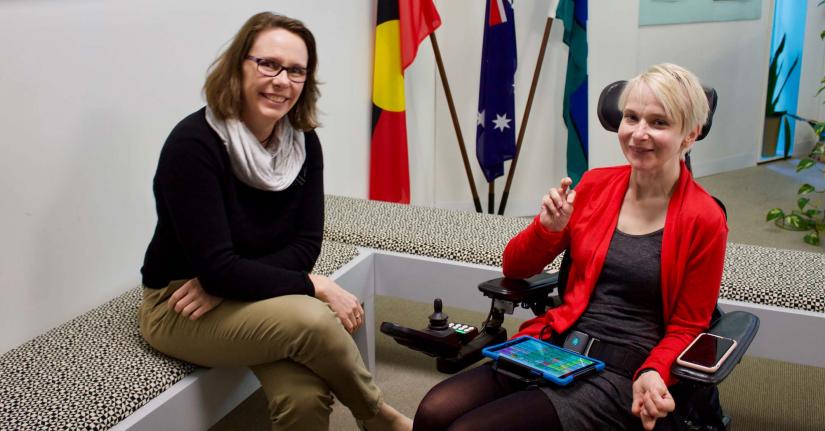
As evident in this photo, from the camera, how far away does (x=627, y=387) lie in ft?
5.62

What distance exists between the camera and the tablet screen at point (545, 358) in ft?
5.53

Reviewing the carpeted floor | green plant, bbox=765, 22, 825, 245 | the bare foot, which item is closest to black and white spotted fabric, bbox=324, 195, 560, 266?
the carpeted floor

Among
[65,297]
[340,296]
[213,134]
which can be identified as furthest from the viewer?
[65,297]

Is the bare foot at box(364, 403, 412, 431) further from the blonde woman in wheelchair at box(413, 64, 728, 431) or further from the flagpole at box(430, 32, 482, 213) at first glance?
the flagpole at box(430, 32, 482, 213)

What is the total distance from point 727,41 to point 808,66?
3.34ft

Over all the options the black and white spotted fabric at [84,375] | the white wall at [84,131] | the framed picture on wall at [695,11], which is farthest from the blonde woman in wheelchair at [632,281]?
the framed picture on wall at [695,11]

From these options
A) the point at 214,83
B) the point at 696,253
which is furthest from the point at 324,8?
the point at 696,253

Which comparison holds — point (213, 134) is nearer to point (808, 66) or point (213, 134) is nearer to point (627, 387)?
point (627, 387)

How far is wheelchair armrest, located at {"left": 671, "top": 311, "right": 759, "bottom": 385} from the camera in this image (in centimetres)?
152

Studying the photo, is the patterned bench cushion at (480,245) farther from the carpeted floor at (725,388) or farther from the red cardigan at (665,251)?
the red cardigan at (665,251)

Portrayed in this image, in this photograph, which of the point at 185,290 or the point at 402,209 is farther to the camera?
the point at 402,209

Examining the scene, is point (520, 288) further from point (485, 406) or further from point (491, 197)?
point (491, 197)

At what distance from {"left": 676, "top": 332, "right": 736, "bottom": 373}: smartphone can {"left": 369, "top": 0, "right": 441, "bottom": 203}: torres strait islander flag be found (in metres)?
2.45

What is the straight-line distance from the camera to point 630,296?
1793mm
